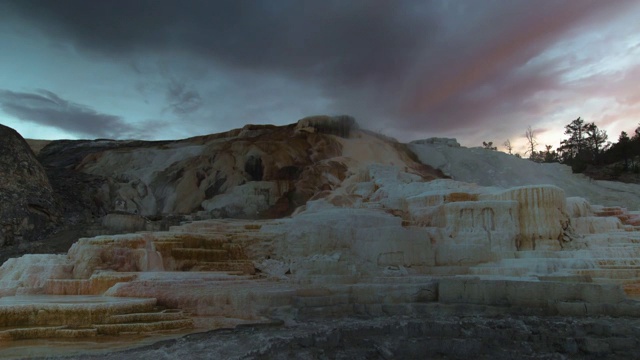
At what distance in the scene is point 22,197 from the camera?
15.3 m

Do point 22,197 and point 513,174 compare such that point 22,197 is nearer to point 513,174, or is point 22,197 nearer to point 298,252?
point 298,252

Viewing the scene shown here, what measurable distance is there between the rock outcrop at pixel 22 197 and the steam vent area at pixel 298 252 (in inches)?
2.4

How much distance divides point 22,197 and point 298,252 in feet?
31.2

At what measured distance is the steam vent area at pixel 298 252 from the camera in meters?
7.51

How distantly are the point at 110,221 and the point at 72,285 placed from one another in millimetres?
7419

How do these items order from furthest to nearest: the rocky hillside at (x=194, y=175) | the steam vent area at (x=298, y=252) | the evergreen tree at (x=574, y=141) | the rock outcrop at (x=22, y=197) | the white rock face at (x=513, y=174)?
the evergreen tree at (x=574, y=141)
the white rock face at (x=513, y=174)
the rocky hillside at (x=194, y=175)
the rock outcrop at (x=22, y=197)
the steam vent area at (x=298, y=252)

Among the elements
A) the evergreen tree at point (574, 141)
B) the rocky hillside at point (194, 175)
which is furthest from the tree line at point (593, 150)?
the rocky hillside at point (194, 175)

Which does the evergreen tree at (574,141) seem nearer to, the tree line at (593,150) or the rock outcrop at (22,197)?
the tree line at (593,150)

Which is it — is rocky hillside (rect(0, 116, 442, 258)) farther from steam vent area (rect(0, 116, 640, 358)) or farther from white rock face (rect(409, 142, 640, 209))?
white rock face (rect(409, 142, 640, 209))

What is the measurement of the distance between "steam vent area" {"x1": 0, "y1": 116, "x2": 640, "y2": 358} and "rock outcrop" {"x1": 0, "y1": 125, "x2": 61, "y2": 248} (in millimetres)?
62

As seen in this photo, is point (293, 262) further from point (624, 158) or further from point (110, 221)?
point (624, 158)

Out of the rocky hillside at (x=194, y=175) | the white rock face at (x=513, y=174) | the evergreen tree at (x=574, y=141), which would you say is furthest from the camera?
the evergreen tree at (x=574, y=141)

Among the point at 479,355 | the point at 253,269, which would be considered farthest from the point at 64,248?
the point at 479,355

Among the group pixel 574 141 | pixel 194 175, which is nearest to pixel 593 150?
pixel 574 141
